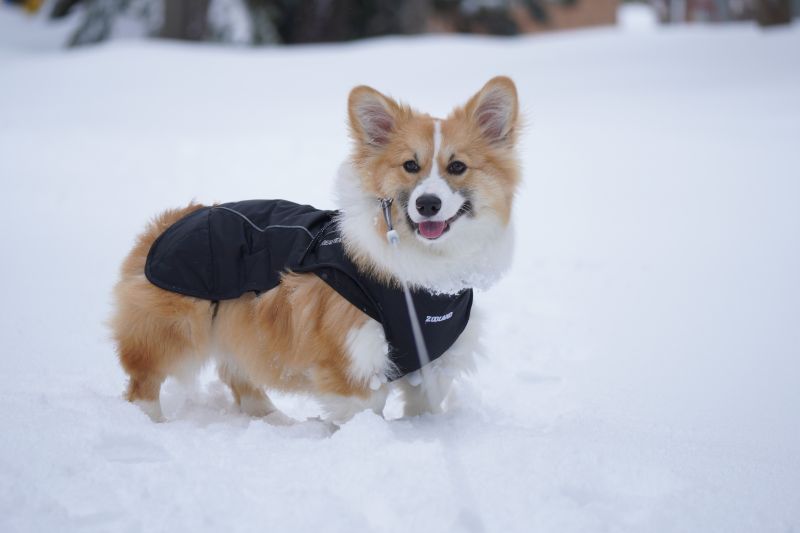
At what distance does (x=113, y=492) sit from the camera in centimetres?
238

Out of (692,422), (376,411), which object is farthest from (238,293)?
(692,422)

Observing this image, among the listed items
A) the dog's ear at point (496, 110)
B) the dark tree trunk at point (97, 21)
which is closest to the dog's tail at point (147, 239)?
the dog's ear at point (496, 110)

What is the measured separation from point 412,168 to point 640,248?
156 inches

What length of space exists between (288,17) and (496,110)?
1518cm

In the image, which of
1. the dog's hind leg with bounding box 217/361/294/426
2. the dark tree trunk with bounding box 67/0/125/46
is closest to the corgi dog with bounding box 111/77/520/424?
the dog's hind leg with bounding box 217/361/294/426

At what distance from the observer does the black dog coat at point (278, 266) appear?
120 inches

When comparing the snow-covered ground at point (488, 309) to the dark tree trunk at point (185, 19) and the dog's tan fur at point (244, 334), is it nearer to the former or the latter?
the dog's tan fur at point (244, 334)

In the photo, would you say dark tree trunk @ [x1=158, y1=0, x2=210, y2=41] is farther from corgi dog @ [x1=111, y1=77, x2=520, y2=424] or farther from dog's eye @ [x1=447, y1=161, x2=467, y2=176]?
dog's eye @ [x1=447, y1=161, x2=467, y2=176]

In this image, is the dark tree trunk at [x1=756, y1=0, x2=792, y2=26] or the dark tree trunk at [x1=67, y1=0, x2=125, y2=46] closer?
the dark tree trunk at [x1=756, y1=0, x2=792, y2=26]

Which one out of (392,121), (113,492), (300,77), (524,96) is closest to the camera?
(113,492)

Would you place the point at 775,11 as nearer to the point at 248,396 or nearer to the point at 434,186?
the point at 434,186

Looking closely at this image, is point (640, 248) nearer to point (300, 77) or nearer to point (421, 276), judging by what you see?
point (421, 276)

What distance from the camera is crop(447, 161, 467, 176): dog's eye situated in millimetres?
3137

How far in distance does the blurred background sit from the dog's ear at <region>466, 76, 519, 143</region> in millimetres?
13000
